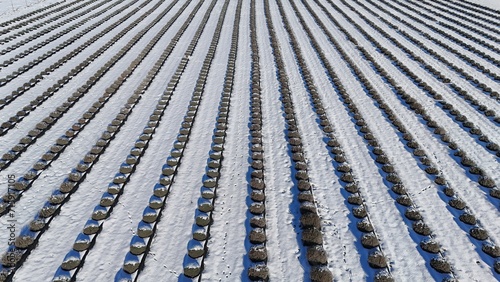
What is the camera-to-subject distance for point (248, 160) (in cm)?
1653

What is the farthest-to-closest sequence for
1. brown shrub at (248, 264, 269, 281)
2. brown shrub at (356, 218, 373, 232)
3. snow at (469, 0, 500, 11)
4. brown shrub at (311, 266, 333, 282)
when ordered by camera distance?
1. snow at (469, 0, 500, 11)
2. brown shrub at (356, 218, 373, 232)
3. brown shrub at (248, 264, 269, 281)
4. brown shrub at (311, 266, 333, 282)

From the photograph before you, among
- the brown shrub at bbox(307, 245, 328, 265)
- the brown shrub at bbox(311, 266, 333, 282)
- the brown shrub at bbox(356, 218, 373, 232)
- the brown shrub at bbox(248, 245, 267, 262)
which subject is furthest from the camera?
the brown shrub at bbox(356, 218, 373, 232)

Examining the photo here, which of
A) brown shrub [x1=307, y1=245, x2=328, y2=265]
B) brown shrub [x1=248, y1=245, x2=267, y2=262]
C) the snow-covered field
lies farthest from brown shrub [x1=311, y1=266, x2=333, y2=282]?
brown shrub [x1=248, y1=245, x2=267, y2=262]

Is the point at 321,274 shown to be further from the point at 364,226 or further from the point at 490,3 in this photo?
the point at 490,3

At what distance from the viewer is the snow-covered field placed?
11.6m

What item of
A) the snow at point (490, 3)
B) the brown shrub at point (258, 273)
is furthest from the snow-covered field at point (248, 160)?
the snow at point (490, 3)

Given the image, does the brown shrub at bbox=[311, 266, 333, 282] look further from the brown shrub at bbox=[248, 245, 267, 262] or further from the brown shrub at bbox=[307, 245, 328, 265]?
the brown shrub at bbox=[248, 245, 267, 262]

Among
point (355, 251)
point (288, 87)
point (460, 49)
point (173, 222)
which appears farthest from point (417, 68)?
point (173, 222)

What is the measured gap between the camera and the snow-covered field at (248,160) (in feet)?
38.0

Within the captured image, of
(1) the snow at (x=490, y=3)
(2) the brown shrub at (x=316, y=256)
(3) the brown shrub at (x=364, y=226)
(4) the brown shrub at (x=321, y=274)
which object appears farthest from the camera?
(1) the snow at (x=490, y=3)

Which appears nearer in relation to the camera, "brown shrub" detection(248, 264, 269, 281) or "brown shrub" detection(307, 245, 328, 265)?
"brown shrub" detection(248, 264, 269, 281)

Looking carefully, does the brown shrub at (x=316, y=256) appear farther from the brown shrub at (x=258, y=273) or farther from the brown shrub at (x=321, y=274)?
the brown shrub at (x=258, y=273)

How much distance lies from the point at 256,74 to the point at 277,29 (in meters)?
14.5

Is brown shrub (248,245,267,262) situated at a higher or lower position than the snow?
lower
